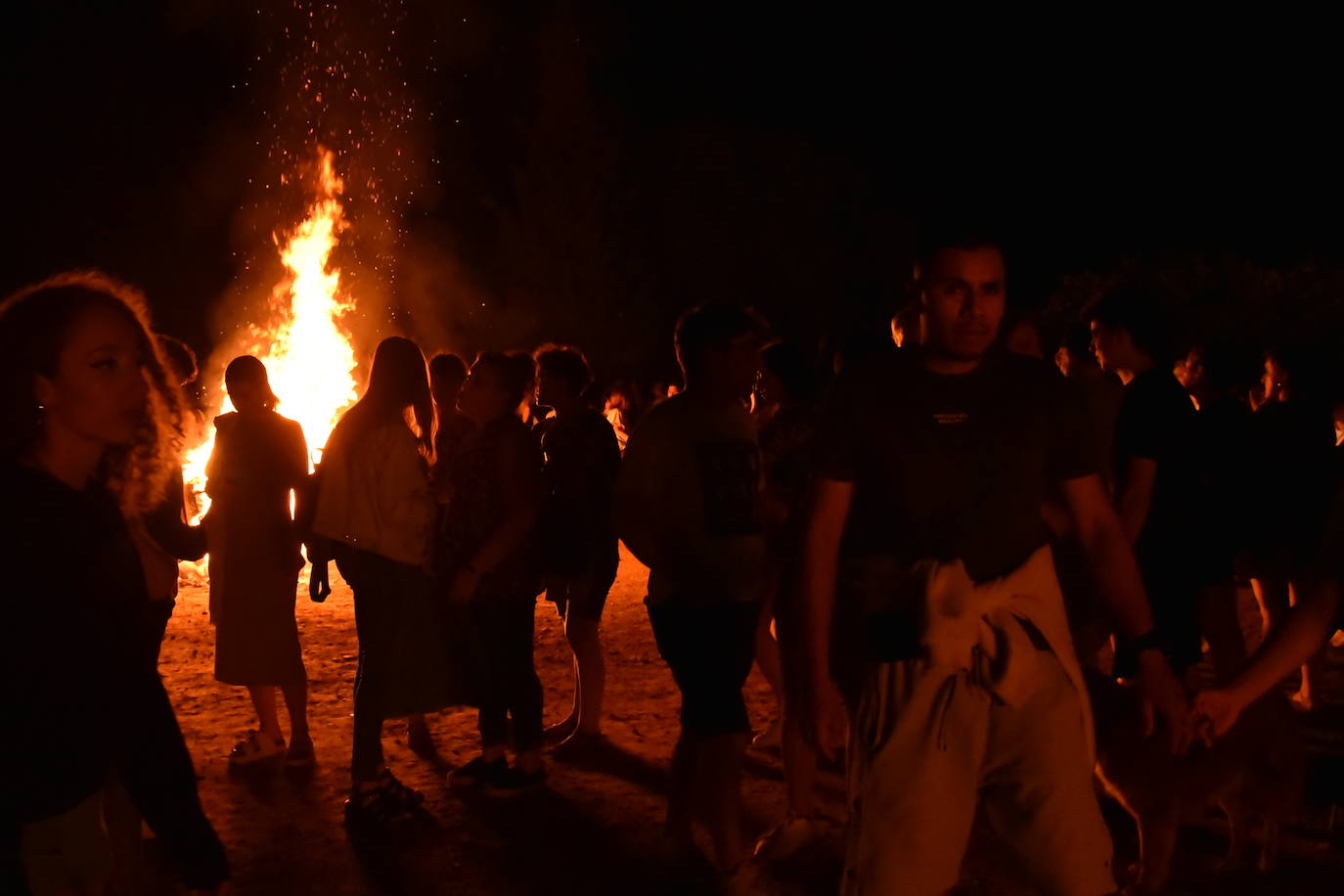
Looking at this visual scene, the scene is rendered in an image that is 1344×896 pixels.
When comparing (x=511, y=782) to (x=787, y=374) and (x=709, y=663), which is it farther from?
(x=787, y=374)

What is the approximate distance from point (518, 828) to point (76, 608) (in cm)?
350

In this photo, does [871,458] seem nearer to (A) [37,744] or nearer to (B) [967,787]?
(B) [967,787]

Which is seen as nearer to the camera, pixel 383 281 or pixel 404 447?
pixel 404 447

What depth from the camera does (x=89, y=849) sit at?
7.59 ft

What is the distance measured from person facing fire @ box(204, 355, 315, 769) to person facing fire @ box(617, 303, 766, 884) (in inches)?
93.8

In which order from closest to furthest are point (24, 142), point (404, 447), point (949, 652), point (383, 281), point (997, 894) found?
point (949, 652)
point (997, 894)
point (404, 447)
point (24, 142)
point (383, 281)

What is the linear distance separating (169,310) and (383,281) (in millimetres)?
5630

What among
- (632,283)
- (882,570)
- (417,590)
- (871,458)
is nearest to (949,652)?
(882,570)

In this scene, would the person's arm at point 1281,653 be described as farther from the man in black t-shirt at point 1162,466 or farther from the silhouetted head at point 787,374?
the silhouetted head at point 787,374

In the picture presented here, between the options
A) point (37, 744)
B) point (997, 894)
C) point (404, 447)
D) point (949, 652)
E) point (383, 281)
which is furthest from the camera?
point (383, 281)

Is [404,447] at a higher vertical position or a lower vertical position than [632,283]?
lower

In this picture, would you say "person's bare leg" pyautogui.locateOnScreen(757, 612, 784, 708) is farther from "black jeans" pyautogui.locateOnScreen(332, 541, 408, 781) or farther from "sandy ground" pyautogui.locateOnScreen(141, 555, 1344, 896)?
"black jeans" pyautogui.locateOnScreen(332, 541, 408, 781)

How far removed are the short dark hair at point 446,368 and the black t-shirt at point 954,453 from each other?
12.9ft

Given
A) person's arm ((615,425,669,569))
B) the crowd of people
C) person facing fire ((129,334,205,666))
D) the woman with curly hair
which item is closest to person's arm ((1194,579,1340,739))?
the crowd of people
